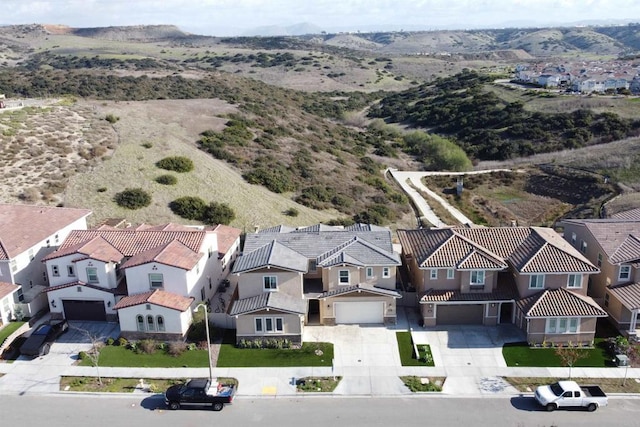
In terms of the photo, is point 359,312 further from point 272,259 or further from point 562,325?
point 562,325

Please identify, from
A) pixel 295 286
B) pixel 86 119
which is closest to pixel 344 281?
pixel 295 286

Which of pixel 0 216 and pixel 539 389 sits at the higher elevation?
pixel 0 216

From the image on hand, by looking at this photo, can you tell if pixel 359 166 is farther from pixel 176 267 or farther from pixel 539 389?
pixel 539 389

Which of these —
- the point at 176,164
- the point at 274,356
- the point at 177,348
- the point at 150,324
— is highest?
the point at 176,164

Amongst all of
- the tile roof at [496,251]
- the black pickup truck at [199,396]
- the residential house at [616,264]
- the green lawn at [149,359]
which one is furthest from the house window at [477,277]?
the green lawn at [149,359]

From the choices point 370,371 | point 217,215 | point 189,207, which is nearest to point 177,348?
point 370,371

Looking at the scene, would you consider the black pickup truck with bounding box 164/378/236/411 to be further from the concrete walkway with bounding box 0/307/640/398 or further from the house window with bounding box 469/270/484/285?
the house window with bounding box 469/270/484/285

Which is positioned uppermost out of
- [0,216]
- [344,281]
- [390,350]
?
[0,216]
